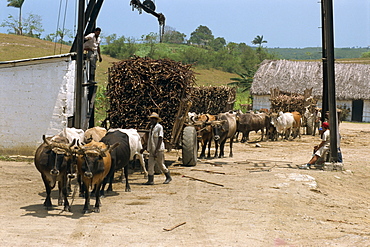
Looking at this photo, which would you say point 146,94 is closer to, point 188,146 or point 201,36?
point 188,146

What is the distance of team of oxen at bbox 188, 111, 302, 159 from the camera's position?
17.8 metres

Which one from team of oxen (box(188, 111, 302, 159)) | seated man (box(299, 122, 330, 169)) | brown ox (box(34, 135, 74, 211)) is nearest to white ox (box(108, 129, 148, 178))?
brown ox (box(34, 135, 74, 211))

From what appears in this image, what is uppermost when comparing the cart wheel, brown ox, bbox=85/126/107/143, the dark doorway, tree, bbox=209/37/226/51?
tree, bbox=209/37/226/51

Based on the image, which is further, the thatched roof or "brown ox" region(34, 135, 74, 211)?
the thatched roof

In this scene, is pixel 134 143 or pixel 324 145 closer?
pixel 134 143

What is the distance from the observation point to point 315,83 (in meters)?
44.4

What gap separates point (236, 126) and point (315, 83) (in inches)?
966

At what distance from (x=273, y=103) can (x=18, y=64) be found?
60.5ft

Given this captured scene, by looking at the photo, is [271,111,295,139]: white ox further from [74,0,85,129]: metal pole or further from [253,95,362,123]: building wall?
[253,95,362,123]: building wall

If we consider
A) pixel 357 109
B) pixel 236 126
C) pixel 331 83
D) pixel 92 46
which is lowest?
pixel 236 126

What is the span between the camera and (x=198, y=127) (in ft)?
58.2

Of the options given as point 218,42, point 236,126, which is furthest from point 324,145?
point 218,42

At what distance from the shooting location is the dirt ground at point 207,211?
796 cm

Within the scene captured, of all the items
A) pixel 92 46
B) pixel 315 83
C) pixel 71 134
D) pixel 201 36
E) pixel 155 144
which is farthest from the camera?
pixel 201 36
